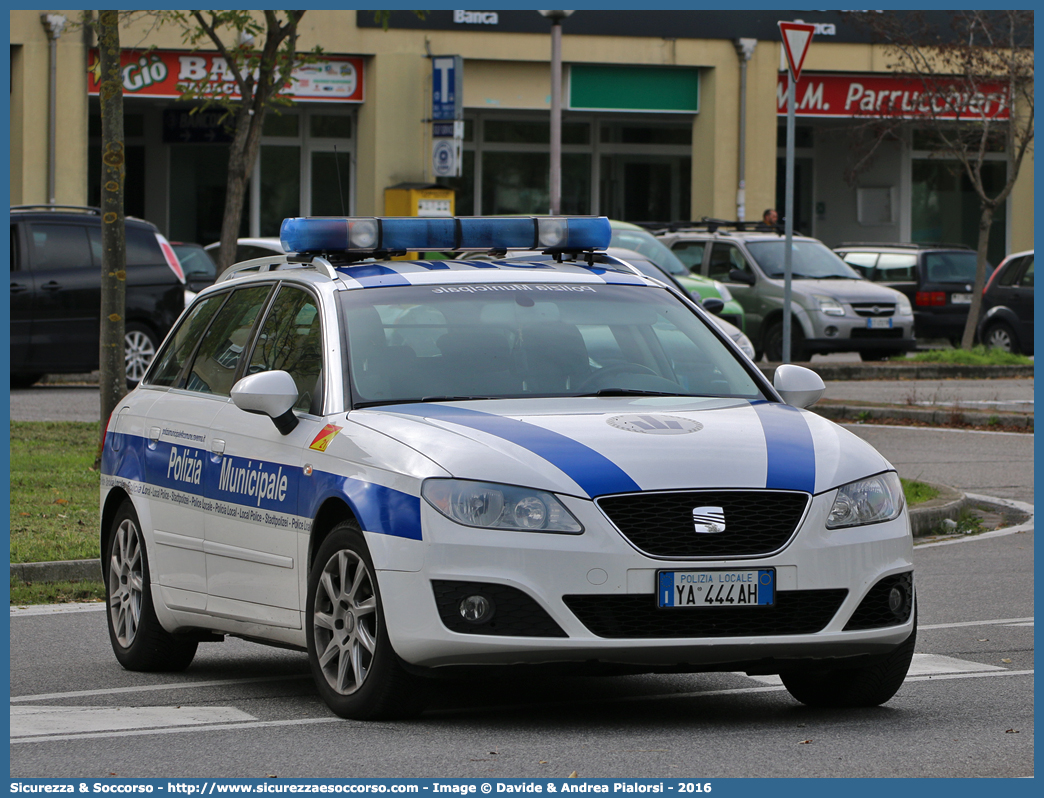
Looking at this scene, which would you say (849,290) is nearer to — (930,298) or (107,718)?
(930,298)

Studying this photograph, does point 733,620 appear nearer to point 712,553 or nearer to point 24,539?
point 712,553

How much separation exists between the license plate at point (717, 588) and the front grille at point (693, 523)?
58 mm

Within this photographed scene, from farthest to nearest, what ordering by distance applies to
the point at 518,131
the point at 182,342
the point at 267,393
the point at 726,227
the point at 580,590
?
the point at 518,131 → the point at 726,227 → the point at 182,342 → the point at 267,393 → the point at 580,590

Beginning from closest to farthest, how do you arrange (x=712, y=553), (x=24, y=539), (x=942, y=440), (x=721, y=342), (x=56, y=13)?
(x=712, y=553) < (x=721, y=342) < (x=24, y=539) < (x=942, y=440) < (x=56, y=13)

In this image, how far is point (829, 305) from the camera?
2498cm

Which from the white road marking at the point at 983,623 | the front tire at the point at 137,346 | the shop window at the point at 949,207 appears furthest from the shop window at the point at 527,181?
the white road marking at the point at 983,623

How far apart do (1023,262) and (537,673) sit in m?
23.1

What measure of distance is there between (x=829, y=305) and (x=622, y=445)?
19.4m

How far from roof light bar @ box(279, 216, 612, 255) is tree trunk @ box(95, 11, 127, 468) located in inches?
235

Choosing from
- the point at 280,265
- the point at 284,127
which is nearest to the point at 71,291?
the point at 280,265

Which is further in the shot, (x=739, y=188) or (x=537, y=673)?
(x=739, y=188)

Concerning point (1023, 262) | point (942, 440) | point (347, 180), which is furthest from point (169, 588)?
point (347, 180)

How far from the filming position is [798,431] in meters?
6.39

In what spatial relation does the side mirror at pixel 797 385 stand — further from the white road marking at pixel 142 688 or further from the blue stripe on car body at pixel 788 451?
the white road marking at pixel 142 688
